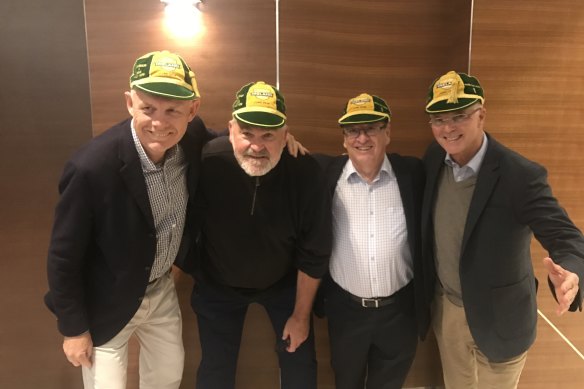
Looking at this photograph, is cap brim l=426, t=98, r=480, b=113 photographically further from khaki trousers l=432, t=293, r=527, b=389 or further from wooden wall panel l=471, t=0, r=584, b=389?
khaki trousers l=432, t=293, r=527, b=389

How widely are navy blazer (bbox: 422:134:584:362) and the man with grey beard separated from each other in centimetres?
53

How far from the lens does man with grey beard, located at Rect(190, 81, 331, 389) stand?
186 centimetres

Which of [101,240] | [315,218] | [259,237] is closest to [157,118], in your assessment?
[101,240]

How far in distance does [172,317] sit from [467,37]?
194cm

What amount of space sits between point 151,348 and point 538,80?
225 centimetres

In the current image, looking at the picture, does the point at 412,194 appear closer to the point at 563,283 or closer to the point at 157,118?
the point at 563,283

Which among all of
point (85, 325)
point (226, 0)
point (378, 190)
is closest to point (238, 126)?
point (378, 190)

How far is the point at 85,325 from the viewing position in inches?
68.6

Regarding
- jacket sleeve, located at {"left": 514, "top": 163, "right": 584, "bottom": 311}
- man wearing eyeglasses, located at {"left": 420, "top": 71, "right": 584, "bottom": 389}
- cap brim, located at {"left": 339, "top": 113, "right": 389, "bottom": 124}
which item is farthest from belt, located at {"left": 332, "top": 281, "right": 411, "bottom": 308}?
cap brim, located at {"left": 339, "top": 113, "right": 389, "bottom": 124}

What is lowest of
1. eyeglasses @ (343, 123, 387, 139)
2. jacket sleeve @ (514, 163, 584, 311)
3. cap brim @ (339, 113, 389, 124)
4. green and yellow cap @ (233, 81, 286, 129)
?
jacket sleeve @ (514, 163, 584, 311)

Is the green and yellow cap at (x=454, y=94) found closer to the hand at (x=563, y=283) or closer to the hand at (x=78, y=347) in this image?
the hand at (x=563, y=283)

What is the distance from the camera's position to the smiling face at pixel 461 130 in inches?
71.1

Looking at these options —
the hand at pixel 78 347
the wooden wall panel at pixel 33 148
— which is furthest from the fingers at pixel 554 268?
the wooden wall panel at pixel 33 148

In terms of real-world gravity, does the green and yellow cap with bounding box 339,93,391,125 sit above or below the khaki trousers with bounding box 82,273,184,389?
above
